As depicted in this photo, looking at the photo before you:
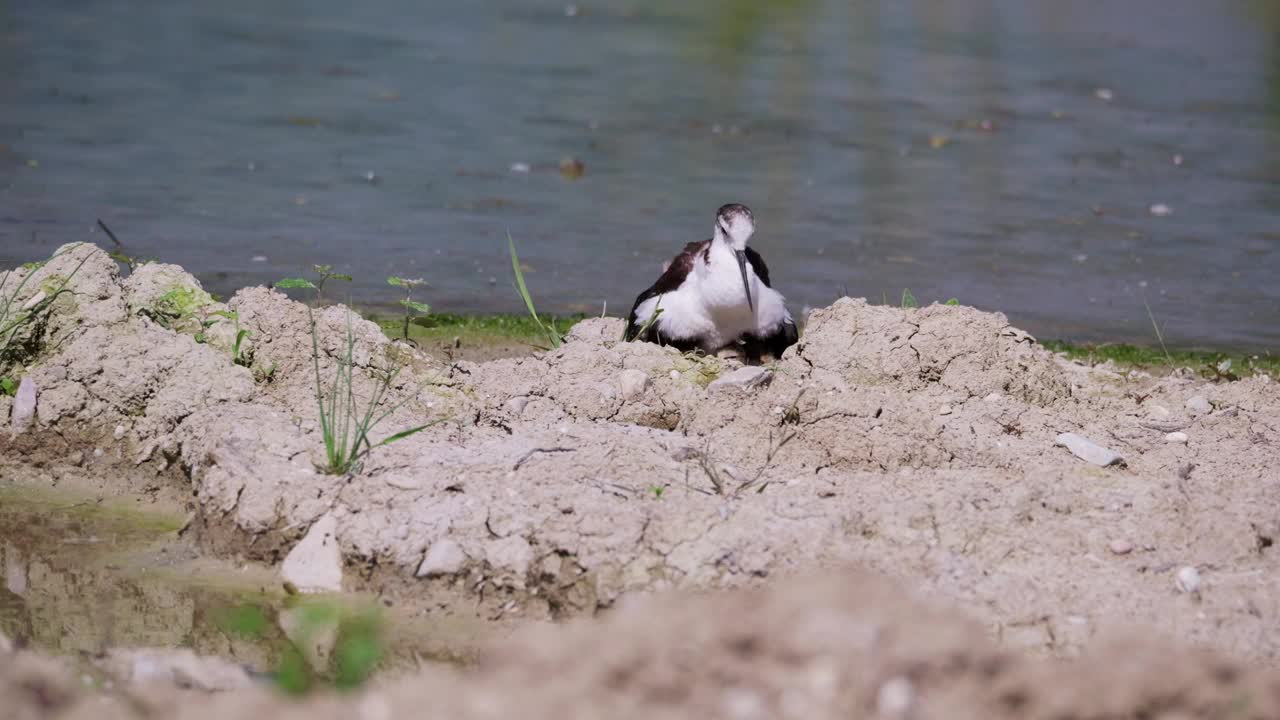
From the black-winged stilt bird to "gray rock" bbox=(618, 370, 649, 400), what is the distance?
74cm

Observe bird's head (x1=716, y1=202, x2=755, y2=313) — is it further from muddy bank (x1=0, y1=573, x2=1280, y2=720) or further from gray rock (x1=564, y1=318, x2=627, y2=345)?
muddy bank (x1=0, y1=573, x2=1280, y2=720)

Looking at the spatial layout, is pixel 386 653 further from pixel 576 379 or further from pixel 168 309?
pixel 168 309

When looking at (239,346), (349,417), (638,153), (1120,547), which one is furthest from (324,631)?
(638,153)

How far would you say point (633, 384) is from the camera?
214 inches

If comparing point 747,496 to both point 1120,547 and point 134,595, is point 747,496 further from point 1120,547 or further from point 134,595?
point 134,595

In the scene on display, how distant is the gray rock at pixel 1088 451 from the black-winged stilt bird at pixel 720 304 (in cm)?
146

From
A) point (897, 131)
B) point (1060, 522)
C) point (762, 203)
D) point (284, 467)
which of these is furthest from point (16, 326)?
point (897, 131)

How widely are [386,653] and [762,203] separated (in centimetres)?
629

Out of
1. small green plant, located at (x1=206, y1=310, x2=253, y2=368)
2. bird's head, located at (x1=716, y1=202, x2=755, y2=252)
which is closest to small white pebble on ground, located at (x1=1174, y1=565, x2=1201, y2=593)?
bird's head, located at (x1=716, y1=202, x2=755, y2=252)

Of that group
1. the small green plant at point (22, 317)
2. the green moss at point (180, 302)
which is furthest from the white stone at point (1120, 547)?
the small green plant at point (22, 317)

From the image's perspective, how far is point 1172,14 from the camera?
1977 cm

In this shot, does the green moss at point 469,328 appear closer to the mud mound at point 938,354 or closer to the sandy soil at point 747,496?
the sandy soil at point 747,496

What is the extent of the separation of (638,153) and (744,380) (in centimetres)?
608

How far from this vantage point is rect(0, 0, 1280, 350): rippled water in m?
8.42
